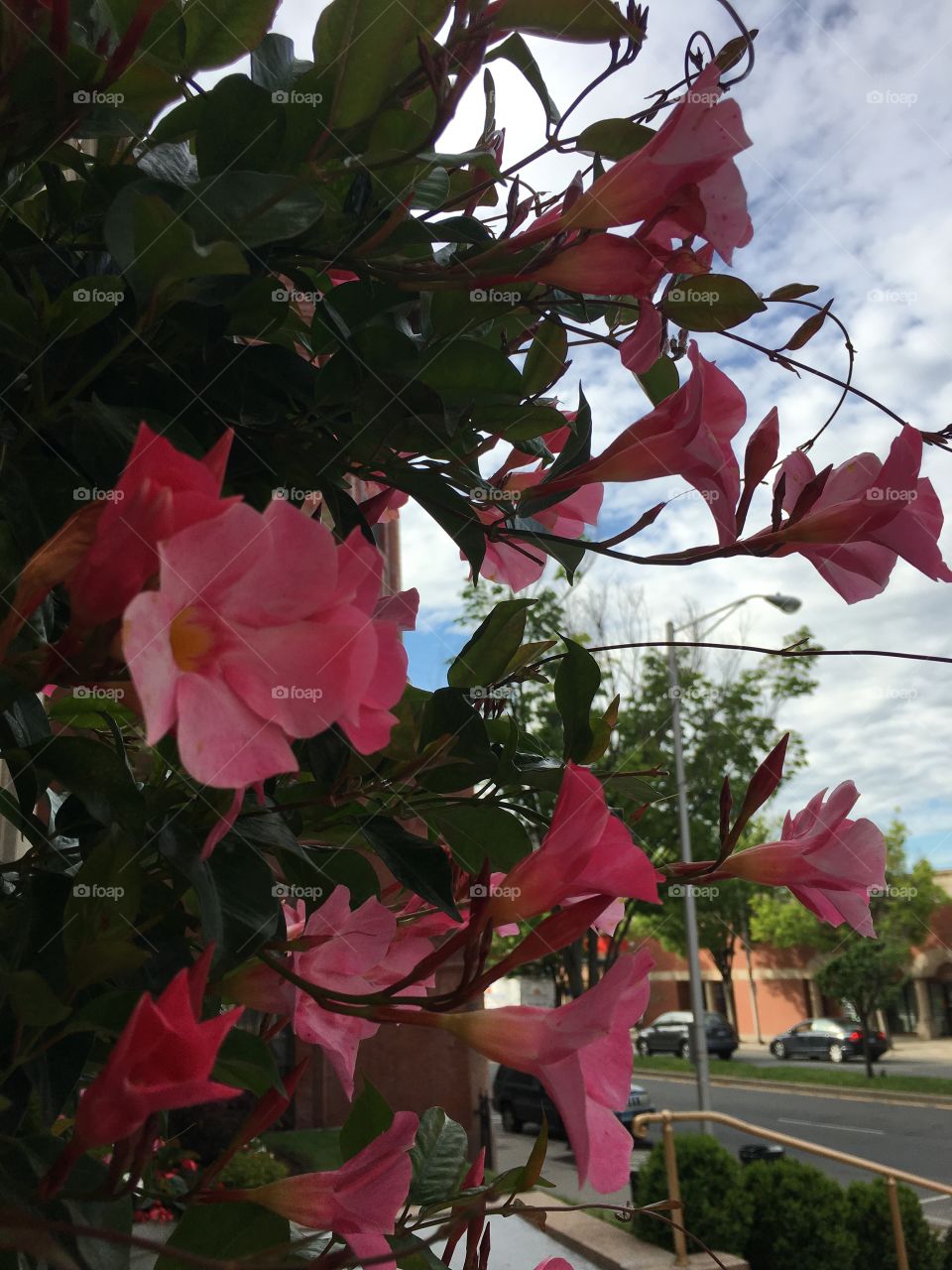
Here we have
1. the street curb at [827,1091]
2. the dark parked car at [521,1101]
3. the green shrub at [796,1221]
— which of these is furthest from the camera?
the street curb at [827,1091]

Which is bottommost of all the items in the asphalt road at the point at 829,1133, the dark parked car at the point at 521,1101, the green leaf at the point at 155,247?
the asphalt road at the point at 829,1133

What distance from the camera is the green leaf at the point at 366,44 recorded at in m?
0.52

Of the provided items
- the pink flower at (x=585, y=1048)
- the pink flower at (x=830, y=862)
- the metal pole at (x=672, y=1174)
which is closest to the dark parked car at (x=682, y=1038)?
the metal pole at (x=672, y=1174)

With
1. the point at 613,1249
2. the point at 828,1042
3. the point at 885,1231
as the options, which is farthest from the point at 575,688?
the point at 828,1042

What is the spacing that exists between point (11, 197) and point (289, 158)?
165 millimetres

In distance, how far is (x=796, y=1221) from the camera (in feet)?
19.4

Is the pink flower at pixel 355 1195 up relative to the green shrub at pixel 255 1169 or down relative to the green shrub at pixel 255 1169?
up

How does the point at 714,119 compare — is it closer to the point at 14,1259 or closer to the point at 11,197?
the point at 11,197

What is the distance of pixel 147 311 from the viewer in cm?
46

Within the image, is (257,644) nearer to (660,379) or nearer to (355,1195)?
(355,1195)

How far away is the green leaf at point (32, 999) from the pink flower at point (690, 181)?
454 mm

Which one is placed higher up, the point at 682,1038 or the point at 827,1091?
the point at 682,1038

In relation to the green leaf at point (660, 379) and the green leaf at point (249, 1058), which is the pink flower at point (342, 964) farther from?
the green leaf at point (660, 379)

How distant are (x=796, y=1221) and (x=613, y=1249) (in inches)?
44.0
